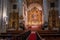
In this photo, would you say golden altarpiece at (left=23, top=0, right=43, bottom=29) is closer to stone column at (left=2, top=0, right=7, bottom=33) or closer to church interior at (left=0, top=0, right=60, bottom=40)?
church interior at (left=0, top=0, right=60, bottom=40)

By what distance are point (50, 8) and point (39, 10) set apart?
A: 4006mm

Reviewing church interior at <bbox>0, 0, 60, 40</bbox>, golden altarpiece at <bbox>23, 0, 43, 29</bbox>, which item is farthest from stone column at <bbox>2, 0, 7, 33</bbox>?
golden altarpiece at <bbox>23, 0, 43, 29</bbox>

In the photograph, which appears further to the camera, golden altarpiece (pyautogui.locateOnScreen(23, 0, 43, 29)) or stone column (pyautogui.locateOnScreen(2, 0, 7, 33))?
golden altarpiece (pyautogui.locateOnScreen(23, 0, 43, 29))

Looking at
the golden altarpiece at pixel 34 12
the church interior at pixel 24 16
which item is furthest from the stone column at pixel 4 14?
the golden altarpiece at pixel 34 12

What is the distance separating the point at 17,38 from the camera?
765 centimetres

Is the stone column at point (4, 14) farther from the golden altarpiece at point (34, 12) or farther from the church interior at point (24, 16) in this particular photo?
the golden altarpiece at point (34, 12)

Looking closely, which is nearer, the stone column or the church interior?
the stone column

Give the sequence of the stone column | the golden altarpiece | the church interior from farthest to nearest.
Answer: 1. the golden altarpiece
2. the church interior
3. the stone column

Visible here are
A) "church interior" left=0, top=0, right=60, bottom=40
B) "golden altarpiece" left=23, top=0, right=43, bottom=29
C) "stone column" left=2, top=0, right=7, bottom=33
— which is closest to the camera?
"stone column" left=2, top=0, right=7, bottom=33

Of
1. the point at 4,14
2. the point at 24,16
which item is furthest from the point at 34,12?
the point at 4,14

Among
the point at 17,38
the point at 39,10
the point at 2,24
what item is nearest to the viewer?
the point at 17,38

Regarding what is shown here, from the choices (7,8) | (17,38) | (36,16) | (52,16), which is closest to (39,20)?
(36,16)

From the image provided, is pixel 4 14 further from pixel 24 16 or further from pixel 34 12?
pixel 34 12

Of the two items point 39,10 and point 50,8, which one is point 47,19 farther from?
point 39,10
